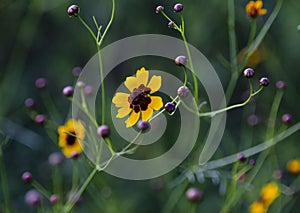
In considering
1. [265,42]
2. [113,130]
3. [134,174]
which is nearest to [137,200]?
[134,174]

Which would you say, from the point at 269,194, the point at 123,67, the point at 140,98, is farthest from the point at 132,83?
the point at 123,67

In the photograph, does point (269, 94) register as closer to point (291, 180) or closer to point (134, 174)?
point (291, 180)

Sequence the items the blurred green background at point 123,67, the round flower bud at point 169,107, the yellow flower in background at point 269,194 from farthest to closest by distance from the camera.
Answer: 1. the blurred green background at point 123,67
2. the yellow flower in background at point 269,194
3. the round flower bud at point 169,107

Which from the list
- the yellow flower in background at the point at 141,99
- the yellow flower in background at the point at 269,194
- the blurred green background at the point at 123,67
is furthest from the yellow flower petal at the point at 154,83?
the blurred green background at the point at 123,67

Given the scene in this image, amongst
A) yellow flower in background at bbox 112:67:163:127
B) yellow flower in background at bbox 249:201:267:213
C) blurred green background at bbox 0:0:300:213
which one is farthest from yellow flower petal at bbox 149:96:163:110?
blurred green background at bbox 0:0:300:213

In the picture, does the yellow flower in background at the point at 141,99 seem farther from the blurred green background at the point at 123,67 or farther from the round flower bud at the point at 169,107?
the blurred green background at the point at 123,67

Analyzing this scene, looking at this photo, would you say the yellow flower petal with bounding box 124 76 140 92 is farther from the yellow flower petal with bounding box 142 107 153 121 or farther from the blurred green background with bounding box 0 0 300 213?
the blurred green background with bounding box 0 0 300 213
